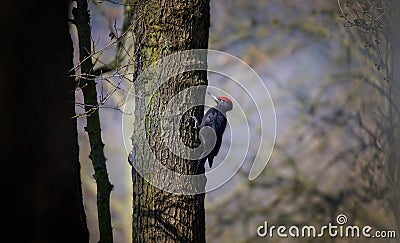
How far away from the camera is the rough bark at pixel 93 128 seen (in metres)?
2.15

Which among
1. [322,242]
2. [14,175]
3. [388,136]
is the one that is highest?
[388,136]

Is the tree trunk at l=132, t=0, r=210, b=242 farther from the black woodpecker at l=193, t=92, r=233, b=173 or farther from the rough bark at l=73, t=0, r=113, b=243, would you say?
the rough bark at l=73, t=0, r=113, b=243

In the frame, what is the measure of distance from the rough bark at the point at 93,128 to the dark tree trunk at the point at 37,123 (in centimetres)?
92

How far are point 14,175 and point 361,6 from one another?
2741 millimetres

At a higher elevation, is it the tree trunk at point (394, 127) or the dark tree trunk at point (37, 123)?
the tree trunk at point (394, 127)

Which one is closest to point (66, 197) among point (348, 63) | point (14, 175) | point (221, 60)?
point (14, 175)

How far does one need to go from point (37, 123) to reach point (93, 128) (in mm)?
1172

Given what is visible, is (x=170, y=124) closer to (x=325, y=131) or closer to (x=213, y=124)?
(x=213, y=124)

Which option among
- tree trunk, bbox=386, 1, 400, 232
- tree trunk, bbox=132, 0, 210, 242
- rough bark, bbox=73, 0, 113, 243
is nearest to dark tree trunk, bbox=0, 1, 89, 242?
tree trunk, bbox=132, 0, 210, 242

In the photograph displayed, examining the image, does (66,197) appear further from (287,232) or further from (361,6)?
(361,6)

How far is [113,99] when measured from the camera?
2.89m

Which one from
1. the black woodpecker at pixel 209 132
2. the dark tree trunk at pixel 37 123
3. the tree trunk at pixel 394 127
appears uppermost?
the tree trunk at pixel 394 127

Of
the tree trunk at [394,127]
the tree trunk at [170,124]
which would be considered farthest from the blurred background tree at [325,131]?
the tree trunk at [170,124]

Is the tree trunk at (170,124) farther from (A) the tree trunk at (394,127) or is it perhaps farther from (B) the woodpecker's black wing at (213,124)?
(A) the tree trunk at (394,127)
